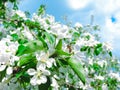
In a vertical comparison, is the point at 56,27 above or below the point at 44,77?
above

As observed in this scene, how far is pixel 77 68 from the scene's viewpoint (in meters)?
1.99

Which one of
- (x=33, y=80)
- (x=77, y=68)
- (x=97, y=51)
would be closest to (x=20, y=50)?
(x=33, y=80)

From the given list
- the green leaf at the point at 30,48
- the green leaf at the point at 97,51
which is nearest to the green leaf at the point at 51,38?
the green leaf at the point at 30,48

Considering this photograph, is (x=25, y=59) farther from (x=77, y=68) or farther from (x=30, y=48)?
(x=77, y=68)

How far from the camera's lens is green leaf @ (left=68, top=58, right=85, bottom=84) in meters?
1.97

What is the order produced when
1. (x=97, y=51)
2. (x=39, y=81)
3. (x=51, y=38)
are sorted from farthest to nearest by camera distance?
(x=97, y=51), (x=51, y=38), (x=39, y=81)

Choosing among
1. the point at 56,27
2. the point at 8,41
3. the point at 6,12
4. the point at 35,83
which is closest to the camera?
the point at 35,83

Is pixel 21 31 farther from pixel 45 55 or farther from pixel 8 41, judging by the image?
pixel 45 55

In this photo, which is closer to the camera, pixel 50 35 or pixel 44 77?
pixel 44 77

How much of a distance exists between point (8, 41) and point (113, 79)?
4.87 meters

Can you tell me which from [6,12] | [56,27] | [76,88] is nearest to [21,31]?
[56,27]

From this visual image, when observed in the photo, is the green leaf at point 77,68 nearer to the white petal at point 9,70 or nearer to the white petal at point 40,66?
the white petal at point 40,66

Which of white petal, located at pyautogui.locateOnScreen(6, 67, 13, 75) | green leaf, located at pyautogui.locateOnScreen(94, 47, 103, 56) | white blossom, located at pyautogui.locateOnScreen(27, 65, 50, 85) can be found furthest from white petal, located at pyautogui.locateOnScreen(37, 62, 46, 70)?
green leaf, located at pyautogui.locateOnScreen(94, 47, 103, 56)

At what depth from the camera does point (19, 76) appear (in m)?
2.01
